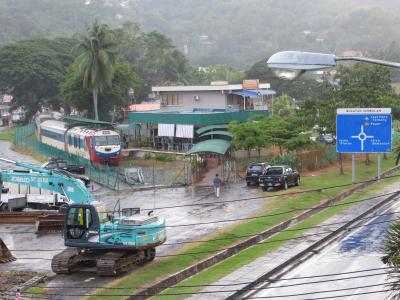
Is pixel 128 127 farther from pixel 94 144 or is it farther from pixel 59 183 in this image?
pixel 59 183

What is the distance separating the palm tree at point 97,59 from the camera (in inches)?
3049

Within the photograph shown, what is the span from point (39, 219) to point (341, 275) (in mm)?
15689

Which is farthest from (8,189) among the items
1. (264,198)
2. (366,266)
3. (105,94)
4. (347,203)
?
(105,94)

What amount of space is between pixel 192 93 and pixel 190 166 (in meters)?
27.9

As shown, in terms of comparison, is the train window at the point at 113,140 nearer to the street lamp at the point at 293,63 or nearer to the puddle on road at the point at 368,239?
the puddle on road at the point at 368,239

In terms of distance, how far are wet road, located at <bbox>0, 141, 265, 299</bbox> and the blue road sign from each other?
19.1ft

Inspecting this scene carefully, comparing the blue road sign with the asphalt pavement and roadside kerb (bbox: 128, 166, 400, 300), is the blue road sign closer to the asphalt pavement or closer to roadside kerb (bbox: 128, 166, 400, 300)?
roadside kerb (bbox: 128, 166, 400, 300)

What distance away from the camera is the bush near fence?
50969 millimetres

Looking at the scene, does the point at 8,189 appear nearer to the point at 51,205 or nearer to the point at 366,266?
the point at 51,205

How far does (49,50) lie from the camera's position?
111875mm

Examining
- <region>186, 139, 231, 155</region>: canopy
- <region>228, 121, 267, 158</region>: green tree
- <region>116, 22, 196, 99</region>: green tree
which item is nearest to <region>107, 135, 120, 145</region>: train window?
<region>186, 139, 231, 155</region>: canopy

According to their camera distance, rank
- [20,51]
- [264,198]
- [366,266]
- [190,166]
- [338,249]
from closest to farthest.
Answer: [366,266]
[338,249]
[264,198]
[190,166]
[20,51]

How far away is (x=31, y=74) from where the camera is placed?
10300 cm

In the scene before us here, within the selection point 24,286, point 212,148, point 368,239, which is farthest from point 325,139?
point 24,286
